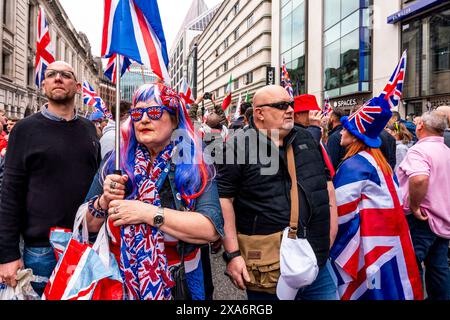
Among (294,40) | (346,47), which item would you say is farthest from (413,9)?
(294,40)

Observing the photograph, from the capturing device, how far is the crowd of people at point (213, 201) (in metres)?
1.85

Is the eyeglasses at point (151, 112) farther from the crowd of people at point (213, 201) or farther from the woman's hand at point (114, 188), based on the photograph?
the woman's hand at point (114, 188)

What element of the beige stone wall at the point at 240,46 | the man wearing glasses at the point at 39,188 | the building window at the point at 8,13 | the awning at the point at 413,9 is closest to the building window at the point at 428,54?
the awning at the point at 413,9

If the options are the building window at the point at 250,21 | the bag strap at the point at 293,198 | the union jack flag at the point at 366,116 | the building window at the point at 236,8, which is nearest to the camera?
the bag strap at the point at 293,198

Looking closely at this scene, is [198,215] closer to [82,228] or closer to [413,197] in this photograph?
[82,228]

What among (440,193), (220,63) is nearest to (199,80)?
(220,63)

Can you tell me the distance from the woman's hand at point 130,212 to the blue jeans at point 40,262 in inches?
34.6

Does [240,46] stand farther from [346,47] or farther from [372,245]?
[372,245]

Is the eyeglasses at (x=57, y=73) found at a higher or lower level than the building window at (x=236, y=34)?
lower

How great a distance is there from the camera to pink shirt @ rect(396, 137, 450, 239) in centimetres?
344

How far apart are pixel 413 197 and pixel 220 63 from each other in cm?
6051

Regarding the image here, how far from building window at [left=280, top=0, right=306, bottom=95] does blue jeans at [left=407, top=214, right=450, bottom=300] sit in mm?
25901

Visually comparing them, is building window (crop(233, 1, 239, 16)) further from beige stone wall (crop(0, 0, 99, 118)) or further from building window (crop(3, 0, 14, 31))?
building window (crop(3, 0, 14, 31))
